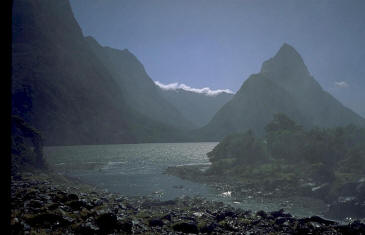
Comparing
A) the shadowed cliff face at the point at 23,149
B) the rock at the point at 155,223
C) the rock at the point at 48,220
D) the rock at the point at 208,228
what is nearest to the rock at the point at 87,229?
the rock at the point at 48,220

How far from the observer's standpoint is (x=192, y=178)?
66875 millimetres

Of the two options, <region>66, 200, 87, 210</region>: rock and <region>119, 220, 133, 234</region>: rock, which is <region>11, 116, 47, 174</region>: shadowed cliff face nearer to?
<region>66, 200, 87, 210</region>: rock

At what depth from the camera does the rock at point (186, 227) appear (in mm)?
17828

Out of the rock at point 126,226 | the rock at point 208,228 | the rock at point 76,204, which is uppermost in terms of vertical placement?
the rock at point 76,204

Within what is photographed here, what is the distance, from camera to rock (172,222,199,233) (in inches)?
702

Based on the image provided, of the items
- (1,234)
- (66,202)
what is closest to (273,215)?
(66,202)

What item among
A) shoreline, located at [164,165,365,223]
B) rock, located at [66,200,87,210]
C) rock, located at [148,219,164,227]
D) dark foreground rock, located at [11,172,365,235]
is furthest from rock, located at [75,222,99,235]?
shoreline, located at [164,165,365,223]

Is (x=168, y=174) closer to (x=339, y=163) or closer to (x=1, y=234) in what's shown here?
(x=339, y=163)

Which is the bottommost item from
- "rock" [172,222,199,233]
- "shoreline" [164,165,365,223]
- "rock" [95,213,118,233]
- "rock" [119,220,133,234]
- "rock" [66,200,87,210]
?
"shoreline" [164,165,365,223]

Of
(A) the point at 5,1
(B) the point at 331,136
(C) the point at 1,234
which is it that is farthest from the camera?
(B) the point at 331,136

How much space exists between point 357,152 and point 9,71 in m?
76.9

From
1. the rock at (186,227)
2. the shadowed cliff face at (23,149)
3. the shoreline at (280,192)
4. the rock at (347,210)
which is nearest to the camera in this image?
the rock at (186,227)

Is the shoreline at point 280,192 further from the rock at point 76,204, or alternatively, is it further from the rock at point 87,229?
the rock at point 87,229

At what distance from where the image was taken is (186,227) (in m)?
18.1
